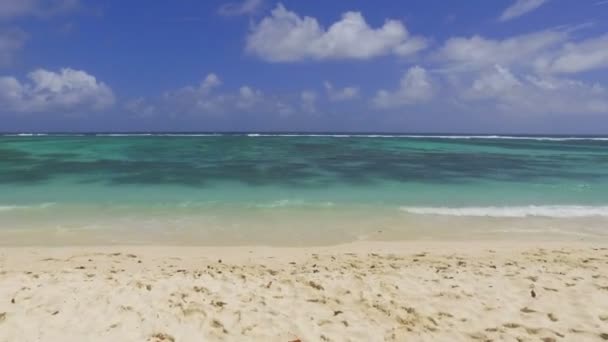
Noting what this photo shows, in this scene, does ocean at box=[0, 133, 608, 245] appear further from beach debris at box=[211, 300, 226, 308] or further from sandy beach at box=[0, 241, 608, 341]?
beach debris at box=[211, 300, 226, 308]

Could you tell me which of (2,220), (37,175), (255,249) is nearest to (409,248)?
(255,249)

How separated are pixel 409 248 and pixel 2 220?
938 cm

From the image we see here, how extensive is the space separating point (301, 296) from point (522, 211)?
857 centimetres

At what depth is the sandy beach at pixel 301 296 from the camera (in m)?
4.30

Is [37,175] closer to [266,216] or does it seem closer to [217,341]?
[266,216]

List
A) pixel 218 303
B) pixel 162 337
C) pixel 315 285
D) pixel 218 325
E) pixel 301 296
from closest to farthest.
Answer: pixel 162 337
pixel 218 325
pixel 218 303
pixel 301 296
pixel 315 285

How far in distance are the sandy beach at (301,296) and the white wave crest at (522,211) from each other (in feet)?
11.5

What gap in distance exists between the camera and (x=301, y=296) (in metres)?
5.23

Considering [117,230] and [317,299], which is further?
[117,230]

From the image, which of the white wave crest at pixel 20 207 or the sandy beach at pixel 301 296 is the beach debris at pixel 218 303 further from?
the white wave crest at pixel 20 207

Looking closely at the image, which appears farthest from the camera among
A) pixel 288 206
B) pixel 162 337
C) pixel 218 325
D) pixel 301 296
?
pixel 288 206

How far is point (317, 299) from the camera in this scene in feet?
16.8

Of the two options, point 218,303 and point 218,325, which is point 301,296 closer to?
point 218,303

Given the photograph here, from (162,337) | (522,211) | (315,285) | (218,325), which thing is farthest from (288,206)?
(162,337)
